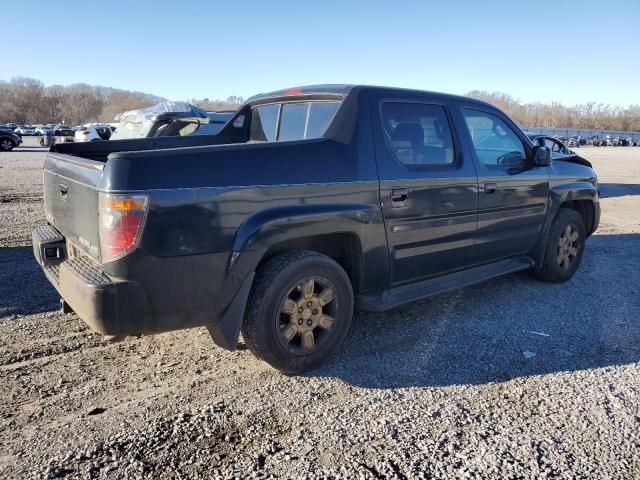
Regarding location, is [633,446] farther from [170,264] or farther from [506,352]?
[170,264]

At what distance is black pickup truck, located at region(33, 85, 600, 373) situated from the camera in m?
2.86

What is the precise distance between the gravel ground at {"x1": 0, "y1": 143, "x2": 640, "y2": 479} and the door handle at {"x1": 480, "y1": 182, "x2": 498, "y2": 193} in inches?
44.4

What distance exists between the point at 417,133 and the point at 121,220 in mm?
2445

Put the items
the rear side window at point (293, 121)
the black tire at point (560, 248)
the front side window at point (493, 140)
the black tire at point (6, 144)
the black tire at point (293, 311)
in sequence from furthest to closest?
the black tire at point (6, 144) → the black tire at point (560, 248) → the front side window at point (493, 140) → the rear side window at point (293, 121) → the black tire at point (293, 311)

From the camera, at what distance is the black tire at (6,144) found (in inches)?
1165

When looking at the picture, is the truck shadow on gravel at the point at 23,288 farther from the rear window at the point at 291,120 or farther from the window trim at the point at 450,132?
the window trim at the point at 450,132

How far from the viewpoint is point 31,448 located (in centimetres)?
266

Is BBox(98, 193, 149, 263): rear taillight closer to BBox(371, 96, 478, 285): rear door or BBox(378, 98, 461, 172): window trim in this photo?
BBox(371, 96, 478, 285): rear door

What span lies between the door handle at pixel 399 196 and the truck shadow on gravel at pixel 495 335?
1110 mm

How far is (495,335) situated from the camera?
4262 mm

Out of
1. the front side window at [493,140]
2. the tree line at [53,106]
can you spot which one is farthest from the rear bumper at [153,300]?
the tree line at [53,106]

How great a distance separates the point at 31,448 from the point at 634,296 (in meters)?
5.49

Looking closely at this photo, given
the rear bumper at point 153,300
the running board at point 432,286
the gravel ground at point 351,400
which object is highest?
the rear bumper at point 153,300

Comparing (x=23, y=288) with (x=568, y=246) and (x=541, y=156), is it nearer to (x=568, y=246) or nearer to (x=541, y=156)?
(x=541, y=156)
